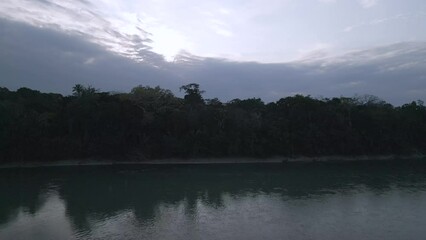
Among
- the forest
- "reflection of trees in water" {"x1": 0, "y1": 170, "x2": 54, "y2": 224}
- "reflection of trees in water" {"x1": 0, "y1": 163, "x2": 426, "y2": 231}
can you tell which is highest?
the forest

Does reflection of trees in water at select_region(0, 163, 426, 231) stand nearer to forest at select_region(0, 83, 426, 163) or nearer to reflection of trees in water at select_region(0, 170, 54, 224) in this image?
reflection of trees in water at select_region(0, 170, 54, 224)

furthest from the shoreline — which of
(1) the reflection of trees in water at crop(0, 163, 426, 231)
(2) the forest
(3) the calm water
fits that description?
(3) the calm water

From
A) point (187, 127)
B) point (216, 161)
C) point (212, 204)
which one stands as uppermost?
point (187, 127)

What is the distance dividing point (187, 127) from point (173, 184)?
1429 cm

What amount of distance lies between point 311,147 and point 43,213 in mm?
29180

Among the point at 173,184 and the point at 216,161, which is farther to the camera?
the point at 216,161

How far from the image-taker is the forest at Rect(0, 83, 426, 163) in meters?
35.8

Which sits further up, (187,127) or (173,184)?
(187,127)

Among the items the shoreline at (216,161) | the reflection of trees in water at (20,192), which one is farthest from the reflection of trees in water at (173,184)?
the shoreline at (216,161)

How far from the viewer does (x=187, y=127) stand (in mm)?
39781

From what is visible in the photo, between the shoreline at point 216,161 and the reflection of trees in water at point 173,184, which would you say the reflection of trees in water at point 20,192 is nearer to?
the reflection of trees in water at point 173,184

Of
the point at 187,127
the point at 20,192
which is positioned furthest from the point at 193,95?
the point at 20,192

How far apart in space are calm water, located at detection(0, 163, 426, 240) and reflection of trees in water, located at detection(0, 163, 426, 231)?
6cm

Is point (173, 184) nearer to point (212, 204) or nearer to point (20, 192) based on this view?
point (212, 204)
